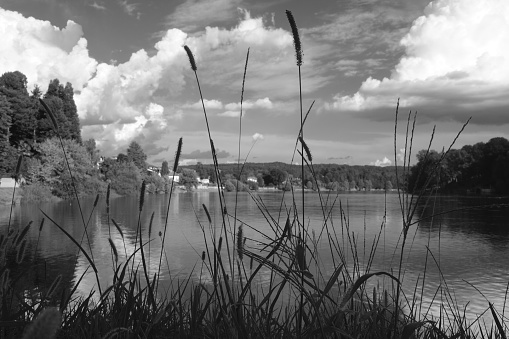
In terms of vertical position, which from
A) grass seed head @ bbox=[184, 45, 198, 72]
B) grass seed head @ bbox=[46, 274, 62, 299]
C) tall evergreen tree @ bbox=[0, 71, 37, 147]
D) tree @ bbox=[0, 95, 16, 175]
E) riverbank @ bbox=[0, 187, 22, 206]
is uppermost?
tall evergreen tree @ bbox=[0, 71, 37, 147]

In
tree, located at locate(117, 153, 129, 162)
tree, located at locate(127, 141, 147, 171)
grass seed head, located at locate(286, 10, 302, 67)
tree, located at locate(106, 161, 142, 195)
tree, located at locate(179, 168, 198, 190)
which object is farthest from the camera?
tree, located at locate(179, 168, 198, 190)

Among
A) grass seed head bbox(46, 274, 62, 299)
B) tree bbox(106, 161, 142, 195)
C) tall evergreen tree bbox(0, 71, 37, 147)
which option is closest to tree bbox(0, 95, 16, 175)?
tall evergreen tree bbox(0, 71, 37, 147)

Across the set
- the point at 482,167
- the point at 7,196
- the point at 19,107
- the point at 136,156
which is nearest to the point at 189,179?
the point at 136,156

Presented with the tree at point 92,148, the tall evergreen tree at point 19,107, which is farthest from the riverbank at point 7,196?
the tree at point 92,148

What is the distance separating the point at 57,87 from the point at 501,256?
63244 millimetres

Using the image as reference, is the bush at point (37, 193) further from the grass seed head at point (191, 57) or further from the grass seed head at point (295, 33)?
the grass seed head at point (295, 33)

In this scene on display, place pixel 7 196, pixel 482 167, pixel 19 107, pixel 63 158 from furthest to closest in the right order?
pixel 482 167, pixel 19 107, pixel 63 158, pixel 7 196

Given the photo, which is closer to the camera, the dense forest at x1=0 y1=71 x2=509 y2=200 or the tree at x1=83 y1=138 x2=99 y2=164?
the dense forest at x1=0 y1=71 x2=509 y2=200

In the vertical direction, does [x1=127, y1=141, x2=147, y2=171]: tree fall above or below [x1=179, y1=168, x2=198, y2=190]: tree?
above

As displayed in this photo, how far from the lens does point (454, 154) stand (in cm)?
8862

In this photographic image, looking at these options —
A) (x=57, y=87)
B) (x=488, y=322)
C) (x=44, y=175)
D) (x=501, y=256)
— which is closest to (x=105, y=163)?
(x=57, y=87)

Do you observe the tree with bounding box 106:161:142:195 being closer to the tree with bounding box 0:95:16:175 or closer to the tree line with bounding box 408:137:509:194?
the tree with bounding box 0:95:16:175

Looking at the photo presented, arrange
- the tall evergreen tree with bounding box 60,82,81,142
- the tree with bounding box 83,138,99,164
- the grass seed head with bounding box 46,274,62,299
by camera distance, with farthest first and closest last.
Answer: the tree with bounding box 83,138,99,164, the tall evergreen tree with bounding box 60,82,81,142, the grass seed head with bounding box 46,274,62,299

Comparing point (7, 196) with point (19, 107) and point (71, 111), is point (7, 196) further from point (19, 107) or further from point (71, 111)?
point (71, 111)
